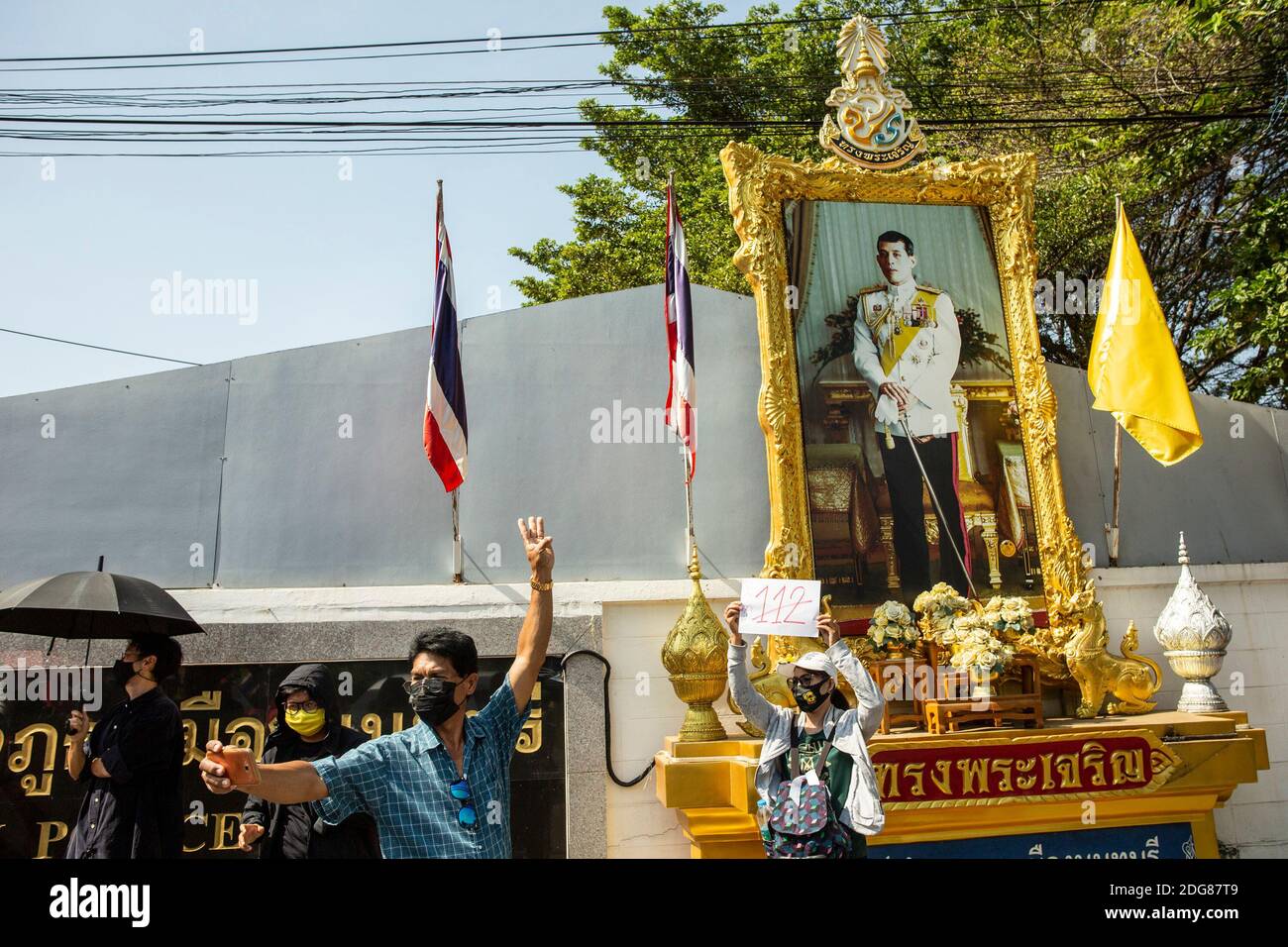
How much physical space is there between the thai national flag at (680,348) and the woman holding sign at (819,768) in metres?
2.68

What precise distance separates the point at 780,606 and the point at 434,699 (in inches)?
110

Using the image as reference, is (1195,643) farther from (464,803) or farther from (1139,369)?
(464,803)

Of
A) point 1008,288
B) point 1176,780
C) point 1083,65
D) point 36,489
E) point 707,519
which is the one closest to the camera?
point 1176,780

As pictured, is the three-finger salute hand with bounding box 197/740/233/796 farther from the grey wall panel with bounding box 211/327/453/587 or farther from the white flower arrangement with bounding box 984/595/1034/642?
the white flower arrangement with bounding box 984/595/1034/642

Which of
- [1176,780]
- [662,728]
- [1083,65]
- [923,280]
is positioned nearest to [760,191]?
[923,280]

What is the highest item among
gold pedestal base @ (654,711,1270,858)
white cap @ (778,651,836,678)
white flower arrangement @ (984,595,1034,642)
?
white flower arrangement @ (984,595,1034,642)

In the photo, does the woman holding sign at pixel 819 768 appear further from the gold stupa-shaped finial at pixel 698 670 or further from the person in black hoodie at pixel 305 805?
the gold stupa-shaped finial at pixel 698 670

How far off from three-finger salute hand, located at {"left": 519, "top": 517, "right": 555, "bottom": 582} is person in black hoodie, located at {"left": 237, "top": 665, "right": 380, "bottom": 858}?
1.46 m

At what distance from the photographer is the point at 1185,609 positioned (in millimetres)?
7305

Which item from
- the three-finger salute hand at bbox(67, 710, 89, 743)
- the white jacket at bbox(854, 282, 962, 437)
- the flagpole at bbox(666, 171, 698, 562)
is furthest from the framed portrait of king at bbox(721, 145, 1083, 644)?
the three-finger salute hand at bbox(67, 710, 89, 743)

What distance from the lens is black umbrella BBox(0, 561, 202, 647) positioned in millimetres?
5082
